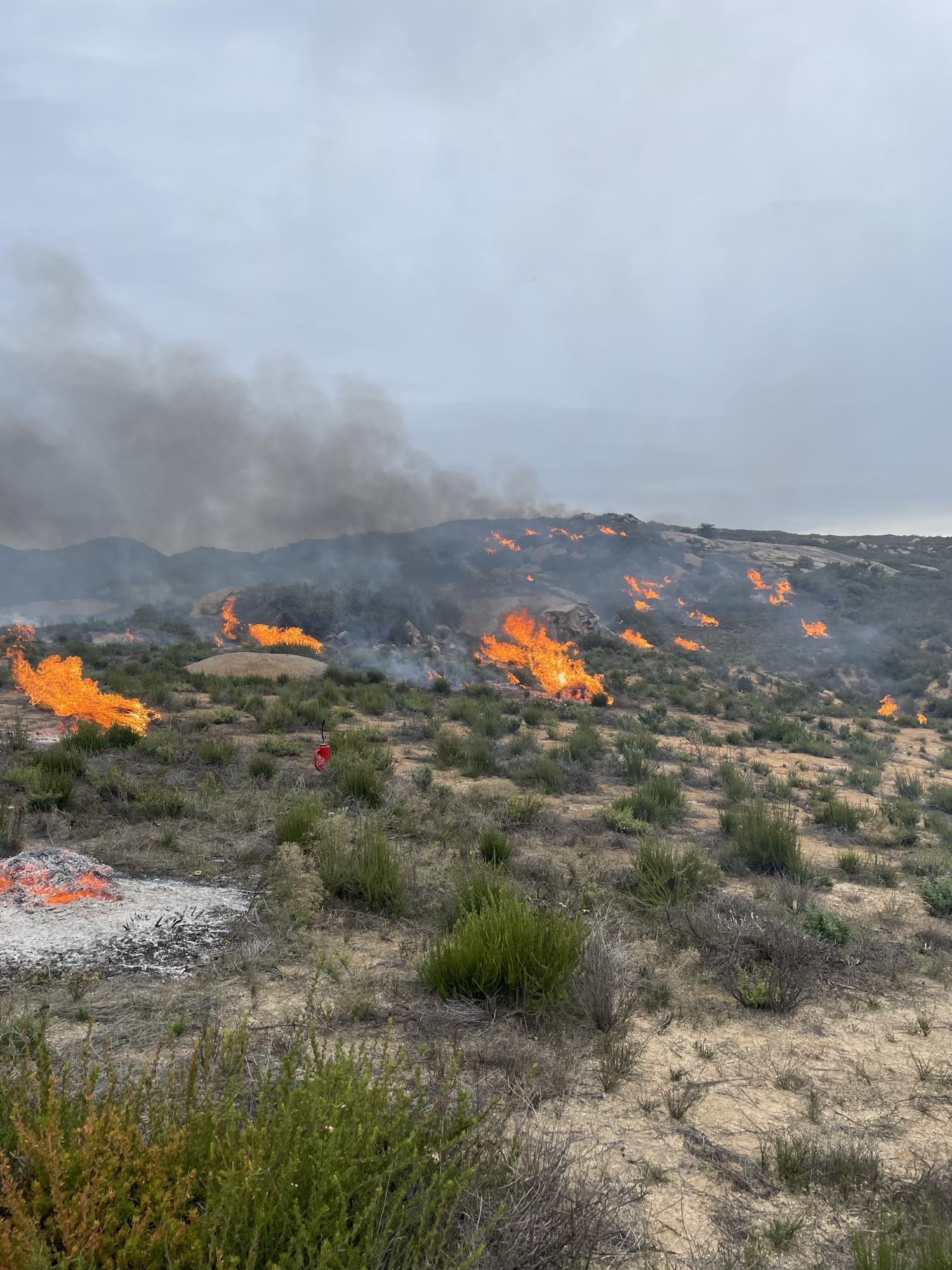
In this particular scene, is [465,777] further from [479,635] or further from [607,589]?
[607,589]

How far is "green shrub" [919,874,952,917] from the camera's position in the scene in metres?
7.31

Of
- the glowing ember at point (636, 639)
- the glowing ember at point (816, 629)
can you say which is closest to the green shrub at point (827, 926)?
the glowing ember at point (636, 639)

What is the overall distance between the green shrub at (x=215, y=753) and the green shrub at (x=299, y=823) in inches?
146

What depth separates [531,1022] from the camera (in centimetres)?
453

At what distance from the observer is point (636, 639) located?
131 feet

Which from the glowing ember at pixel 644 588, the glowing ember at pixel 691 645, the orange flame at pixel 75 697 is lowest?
the orange flame at pixel 75 697

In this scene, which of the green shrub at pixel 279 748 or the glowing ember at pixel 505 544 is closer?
the green shrub at pixel 279 748

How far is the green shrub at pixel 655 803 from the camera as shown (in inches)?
409

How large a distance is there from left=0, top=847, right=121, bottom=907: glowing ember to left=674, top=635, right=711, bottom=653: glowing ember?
3635 centimetres

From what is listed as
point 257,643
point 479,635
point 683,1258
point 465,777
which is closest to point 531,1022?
point 683,1258

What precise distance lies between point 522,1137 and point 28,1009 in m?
3.13

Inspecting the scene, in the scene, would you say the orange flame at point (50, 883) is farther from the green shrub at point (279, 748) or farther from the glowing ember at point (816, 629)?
the glowing ember at point (816, 629)

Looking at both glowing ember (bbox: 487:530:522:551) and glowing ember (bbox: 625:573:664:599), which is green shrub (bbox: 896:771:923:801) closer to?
glowing ember (bbox: 625:573:664:599)

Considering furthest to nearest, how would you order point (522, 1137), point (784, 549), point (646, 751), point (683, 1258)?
1. point (784, 549)
2. point (646, 751)
3. point (522, 1137)
4. point (683, 1258)
